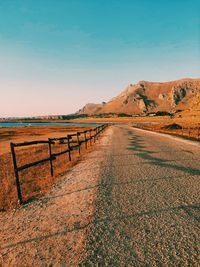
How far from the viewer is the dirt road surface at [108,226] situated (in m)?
4.05

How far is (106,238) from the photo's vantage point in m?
4.61

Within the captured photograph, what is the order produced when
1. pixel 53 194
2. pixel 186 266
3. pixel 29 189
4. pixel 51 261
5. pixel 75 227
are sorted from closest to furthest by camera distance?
pixel 186 266, pixel 51 261, pixel 75 227, pixel 53 194, pixel 29 189

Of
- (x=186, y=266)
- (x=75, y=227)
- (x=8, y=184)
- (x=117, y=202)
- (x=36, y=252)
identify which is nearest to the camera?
(x=186, y=266)

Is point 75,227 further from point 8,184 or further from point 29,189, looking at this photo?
point 8,184

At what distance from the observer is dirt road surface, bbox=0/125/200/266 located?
4.05 metres

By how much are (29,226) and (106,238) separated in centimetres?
215

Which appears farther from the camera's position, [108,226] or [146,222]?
[146,222]

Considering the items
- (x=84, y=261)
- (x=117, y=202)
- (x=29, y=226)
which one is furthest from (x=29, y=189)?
(x=84, y=261)

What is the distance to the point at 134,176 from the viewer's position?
9.50 m

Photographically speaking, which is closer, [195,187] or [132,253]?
[132,253]

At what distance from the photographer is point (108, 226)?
5121 mm

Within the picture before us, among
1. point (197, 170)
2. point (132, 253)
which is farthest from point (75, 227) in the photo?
point (197, 170)

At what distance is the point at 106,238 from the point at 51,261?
1.24m

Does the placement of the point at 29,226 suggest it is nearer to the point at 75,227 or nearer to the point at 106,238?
the point at 75,227
